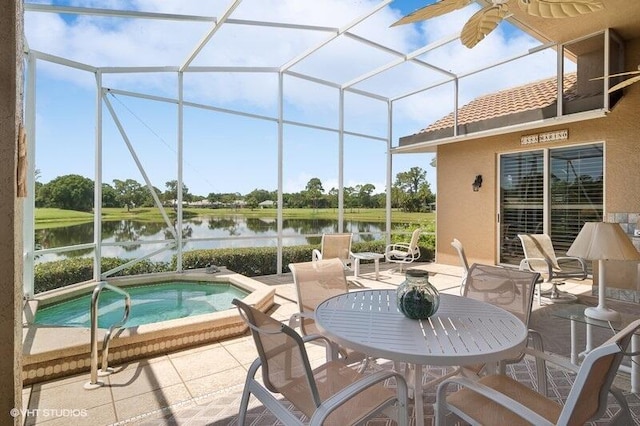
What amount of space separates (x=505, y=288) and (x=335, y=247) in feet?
13.4

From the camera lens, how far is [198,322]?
11.6 feet

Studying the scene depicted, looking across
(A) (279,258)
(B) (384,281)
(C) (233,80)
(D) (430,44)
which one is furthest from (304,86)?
(B) (384,281)

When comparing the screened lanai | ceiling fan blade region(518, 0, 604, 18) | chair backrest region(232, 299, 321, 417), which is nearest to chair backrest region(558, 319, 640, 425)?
chair backrest region(232, 299, 321, 417)

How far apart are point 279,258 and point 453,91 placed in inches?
206

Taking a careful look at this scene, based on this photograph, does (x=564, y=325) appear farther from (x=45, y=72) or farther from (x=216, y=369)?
(x=45, y=72)

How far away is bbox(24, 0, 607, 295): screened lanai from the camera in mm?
4719

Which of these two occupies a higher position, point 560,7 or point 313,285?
point 560,7

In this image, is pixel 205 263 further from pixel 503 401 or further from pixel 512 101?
pixel 512 101

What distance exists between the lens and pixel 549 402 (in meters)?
1.69

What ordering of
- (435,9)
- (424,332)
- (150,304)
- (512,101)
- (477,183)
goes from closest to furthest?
1. (424,332)
2. (435,9)
3. (150,304)
4. (512,101)
5. (477,183)

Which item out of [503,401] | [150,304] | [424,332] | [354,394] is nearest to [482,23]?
[424,332]

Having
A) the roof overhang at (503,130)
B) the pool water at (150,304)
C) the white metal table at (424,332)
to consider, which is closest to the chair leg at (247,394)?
the white metal table at (424,332)

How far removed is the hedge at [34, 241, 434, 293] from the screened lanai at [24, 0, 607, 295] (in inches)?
9.1

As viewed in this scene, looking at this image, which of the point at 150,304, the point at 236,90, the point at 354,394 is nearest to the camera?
the point at 354,394
